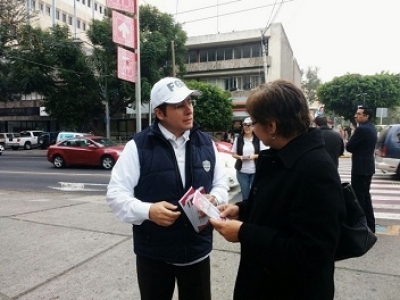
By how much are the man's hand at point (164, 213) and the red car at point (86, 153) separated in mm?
12331

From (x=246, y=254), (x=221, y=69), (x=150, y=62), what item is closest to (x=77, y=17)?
(x=221, y=69)

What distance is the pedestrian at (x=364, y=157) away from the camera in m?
4.64

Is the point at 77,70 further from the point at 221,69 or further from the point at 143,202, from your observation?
the point at 143,202

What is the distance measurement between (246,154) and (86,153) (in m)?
10.5

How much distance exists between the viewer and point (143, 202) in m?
1.87

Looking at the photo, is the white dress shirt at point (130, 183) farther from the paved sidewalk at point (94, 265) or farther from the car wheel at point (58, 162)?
the car wheel at point (58, 162)

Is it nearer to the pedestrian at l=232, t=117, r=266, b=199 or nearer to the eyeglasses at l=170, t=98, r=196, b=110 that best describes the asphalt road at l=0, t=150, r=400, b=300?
the pedestrian at l=232, t=117, r=266, b=199

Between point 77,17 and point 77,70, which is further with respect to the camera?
point 77,17

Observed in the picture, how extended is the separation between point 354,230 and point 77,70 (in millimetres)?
25637

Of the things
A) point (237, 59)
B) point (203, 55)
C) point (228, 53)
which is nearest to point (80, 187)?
point (237, 59)

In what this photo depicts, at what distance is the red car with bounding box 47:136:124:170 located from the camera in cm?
1395

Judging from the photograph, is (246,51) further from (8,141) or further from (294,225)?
(294,225)

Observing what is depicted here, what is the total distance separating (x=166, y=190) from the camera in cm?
188

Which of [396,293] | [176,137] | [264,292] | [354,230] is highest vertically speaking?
[176,137]
